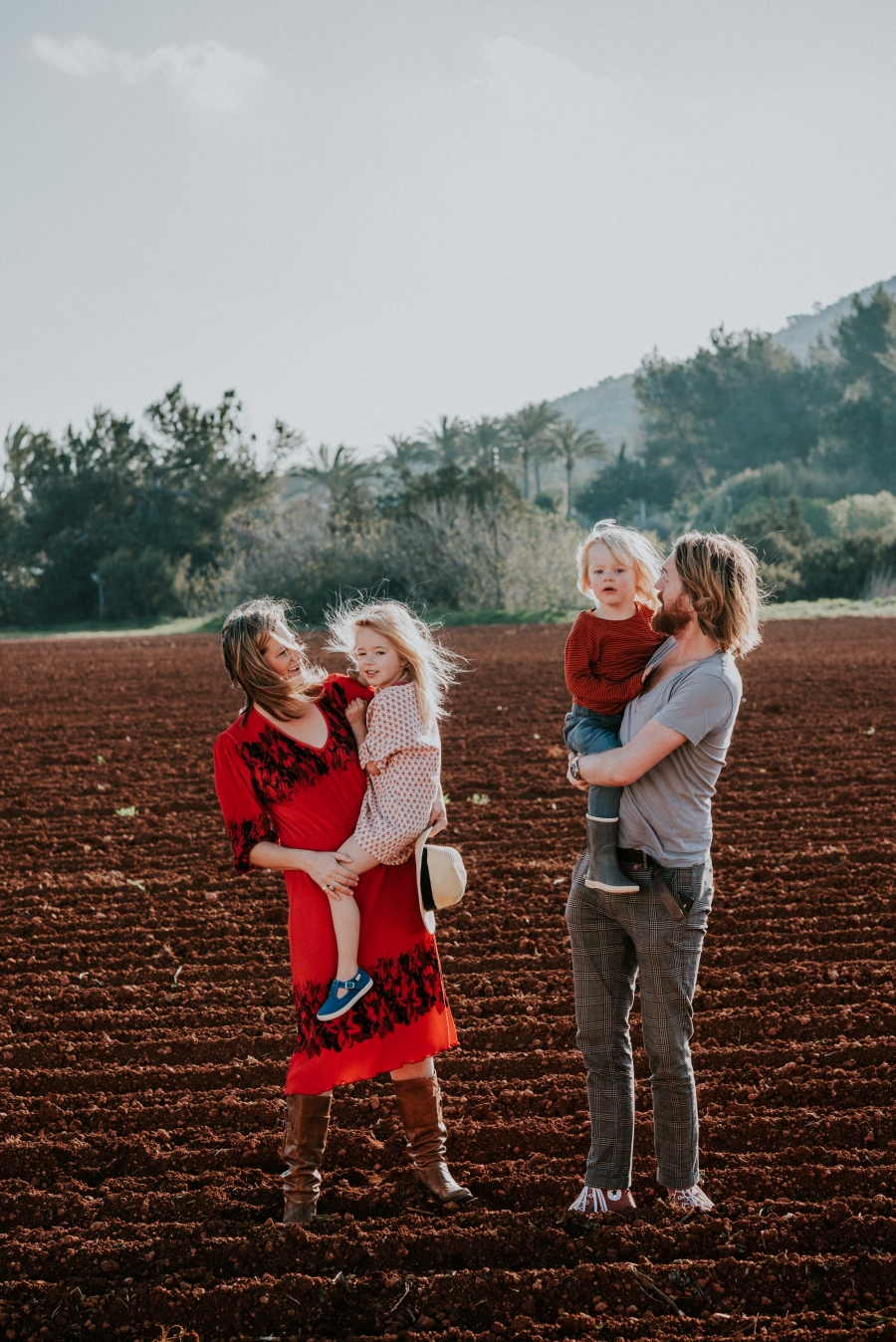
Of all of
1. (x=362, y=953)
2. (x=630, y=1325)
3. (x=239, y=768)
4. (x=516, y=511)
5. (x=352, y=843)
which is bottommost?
(x=630, y=1325)

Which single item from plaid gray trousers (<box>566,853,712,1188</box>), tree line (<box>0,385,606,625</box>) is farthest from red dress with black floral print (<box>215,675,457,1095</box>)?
tree line (<box>0,385,606,625</box>)

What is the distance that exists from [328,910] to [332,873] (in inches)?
6.1

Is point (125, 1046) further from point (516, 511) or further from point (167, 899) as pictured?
point (516, 511)

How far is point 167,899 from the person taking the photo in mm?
6809

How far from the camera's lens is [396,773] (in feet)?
10.4

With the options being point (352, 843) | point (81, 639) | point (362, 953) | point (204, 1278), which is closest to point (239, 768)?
point (352, 843)

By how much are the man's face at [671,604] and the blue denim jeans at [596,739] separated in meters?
0.29

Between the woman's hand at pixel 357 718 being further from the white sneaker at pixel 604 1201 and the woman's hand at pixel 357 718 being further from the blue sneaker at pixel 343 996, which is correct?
the white sneaker at pixel 604 1201

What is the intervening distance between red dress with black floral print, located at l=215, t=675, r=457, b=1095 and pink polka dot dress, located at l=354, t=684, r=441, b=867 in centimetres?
10

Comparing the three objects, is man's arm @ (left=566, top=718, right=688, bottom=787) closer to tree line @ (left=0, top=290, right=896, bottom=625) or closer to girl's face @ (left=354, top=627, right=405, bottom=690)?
girl's face @ (left=354, top=627, right=405, bottom=690)

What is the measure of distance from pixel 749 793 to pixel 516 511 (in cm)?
3386

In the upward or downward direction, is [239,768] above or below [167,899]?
above

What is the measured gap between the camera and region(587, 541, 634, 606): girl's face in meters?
2.97

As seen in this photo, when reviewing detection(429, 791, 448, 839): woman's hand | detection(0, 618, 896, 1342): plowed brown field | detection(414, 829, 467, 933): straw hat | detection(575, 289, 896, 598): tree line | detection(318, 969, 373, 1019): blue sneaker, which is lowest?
detection(0, 618, 896, 1342): plowed brown field
